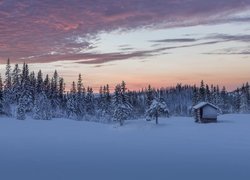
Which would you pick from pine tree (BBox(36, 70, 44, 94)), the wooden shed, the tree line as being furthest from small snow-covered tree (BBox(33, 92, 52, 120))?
the wooden shed

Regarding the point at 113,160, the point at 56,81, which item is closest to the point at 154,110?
the point at 56,81

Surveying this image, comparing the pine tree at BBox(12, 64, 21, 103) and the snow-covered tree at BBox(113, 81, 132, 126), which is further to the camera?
the pine tree at BBox(12, 64, 21, 103)

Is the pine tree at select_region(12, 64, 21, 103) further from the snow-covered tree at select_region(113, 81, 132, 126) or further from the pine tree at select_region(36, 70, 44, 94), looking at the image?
the snow-covered tree at select_region(113, 81, 132, 126)

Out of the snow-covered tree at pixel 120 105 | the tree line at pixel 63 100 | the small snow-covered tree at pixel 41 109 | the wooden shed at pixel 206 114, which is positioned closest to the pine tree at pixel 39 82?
the tree line at pixel 63 100

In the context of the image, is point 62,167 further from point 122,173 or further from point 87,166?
point 122,173

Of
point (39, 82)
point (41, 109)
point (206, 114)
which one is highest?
point (39, 82)

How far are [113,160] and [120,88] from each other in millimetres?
65985

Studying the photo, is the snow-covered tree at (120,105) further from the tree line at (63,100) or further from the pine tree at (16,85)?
the pine tree at (16,85)

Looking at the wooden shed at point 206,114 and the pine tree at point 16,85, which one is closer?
the wooden shed at point 206,114

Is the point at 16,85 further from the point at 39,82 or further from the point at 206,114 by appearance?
the point at 206,114

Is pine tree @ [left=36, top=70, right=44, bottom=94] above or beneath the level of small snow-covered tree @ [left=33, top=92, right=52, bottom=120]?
above

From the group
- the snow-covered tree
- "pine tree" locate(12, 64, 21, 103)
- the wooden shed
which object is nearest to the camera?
the wooden shed

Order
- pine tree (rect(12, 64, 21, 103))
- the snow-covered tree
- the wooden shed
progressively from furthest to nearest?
1. pine tree (rect(12, 64, 21, 103))
2. the snow-covered tree
3. the wooden shed

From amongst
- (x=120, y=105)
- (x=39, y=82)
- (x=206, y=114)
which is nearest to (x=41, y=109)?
(x=120, y=105)
